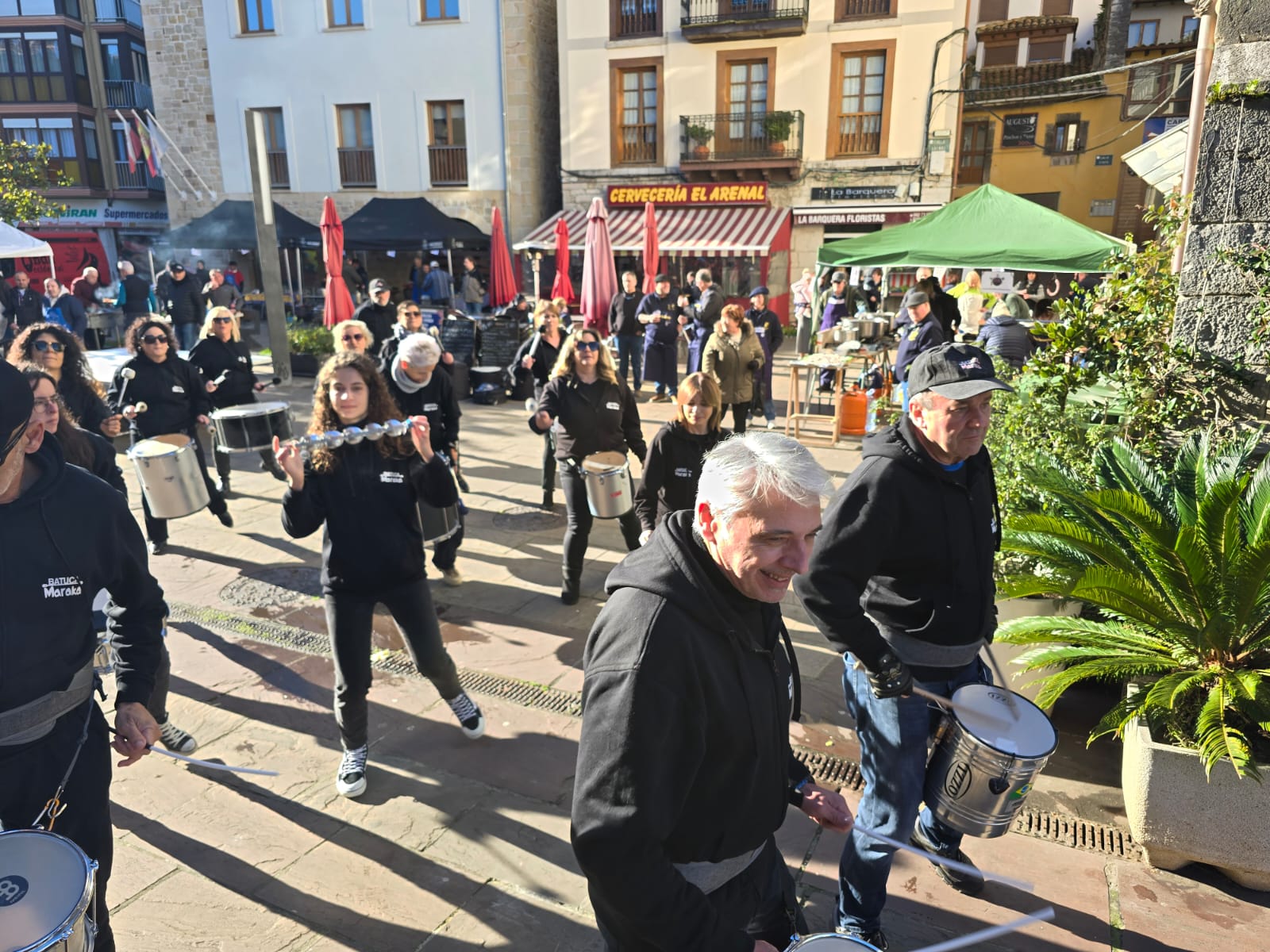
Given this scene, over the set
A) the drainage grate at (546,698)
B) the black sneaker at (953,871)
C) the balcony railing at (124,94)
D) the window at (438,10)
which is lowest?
the drainage grate at (546,698)

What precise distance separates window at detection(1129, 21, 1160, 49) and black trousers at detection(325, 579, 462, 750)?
31627 mm

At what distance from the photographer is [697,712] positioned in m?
1.75

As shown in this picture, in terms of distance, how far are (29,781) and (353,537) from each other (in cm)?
158

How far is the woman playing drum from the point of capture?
3797 mm

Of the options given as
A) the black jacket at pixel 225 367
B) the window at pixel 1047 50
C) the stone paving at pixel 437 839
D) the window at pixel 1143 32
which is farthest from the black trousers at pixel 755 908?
the window at pixel 1143 32

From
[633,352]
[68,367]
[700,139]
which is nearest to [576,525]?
[68,367]

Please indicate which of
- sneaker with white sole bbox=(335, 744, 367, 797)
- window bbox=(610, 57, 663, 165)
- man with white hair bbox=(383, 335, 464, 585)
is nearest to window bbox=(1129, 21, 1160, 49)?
window bbox=(610, 57, 663, 165)

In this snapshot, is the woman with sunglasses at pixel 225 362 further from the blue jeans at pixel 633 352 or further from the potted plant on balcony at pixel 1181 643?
the potted plant on balcony at pixel 1181 643

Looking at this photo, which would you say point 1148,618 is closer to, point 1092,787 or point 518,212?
point 1092,787

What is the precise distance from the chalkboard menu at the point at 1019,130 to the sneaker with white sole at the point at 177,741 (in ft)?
96.4

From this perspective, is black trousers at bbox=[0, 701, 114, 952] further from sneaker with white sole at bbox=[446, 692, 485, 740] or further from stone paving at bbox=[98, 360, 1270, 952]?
sneaker with white sole at bbox=[446, 692, 485, 740]

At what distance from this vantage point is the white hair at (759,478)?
1825 mm

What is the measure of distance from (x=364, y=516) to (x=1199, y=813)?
11.7 ft

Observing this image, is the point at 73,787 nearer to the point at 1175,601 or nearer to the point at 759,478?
the point at 759,478
